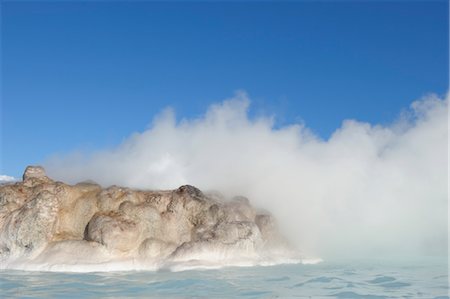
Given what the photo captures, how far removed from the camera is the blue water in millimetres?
18766

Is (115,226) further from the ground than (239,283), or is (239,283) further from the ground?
(115,226)

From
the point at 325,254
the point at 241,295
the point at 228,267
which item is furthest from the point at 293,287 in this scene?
the point at 325,254

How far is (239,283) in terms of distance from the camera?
2116 cm

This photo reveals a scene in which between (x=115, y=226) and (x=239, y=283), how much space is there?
368 inches

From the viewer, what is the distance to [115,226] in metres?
27.7

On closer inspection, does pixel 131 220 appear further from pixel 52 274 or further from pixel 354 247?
pixel 354 247

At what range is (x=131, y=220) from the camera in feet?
94.0

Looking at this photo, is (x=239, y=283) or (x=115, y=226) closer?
(x=239, y=283)

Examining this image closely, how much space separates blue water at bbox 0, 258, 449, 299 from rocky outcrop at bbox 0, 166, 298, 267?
2.16 m

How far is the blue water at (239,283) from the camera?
18.8m

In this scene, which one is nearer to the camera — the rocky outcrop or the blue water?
the blue water

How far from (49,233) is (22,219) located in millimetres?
1698

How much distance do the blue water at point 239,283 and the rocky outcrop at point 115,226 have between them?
2.16 metres

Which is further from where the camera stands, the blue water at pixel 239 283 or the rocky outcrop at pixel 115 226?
the rocky outcrop at pixel 115 226
